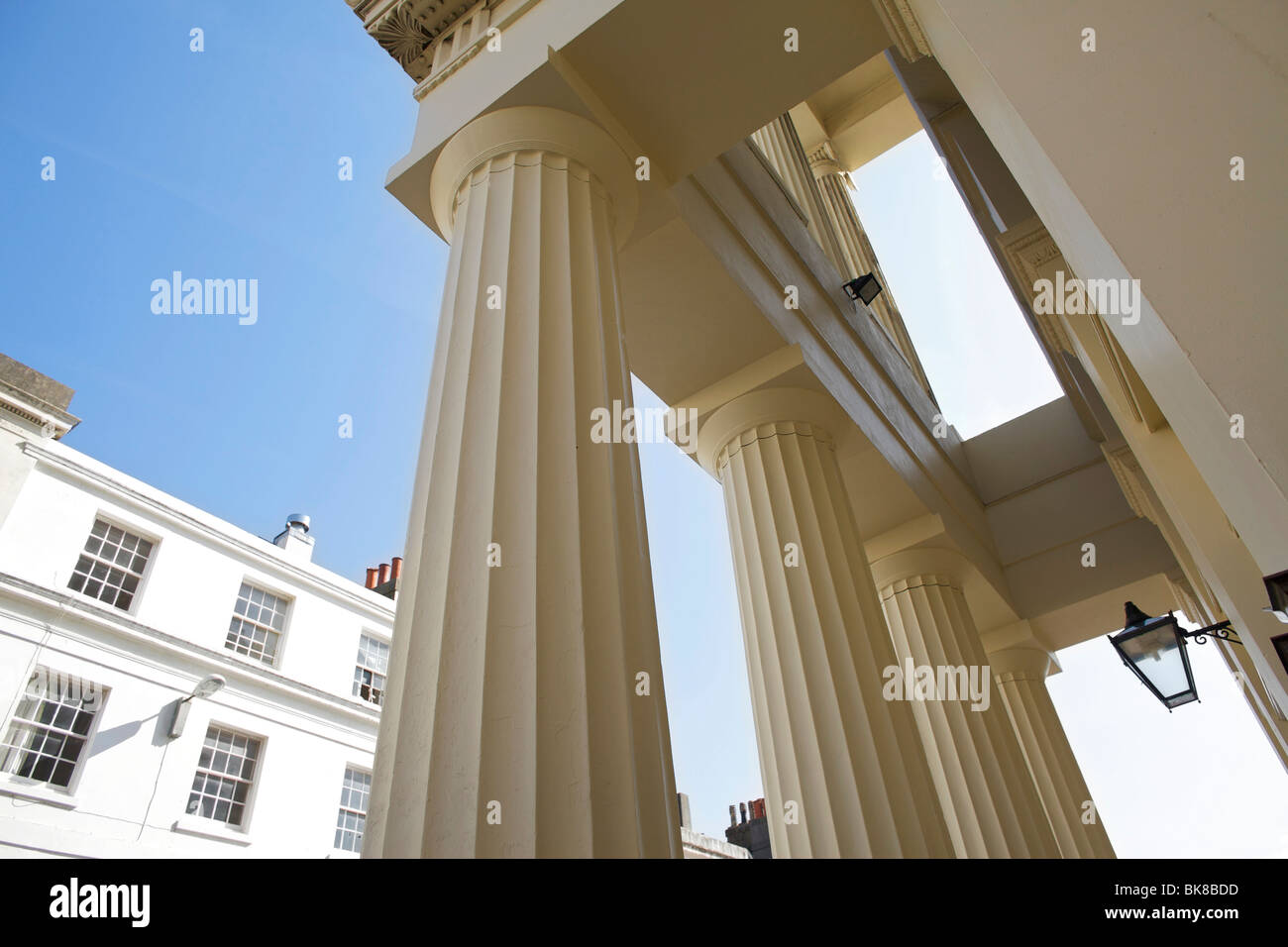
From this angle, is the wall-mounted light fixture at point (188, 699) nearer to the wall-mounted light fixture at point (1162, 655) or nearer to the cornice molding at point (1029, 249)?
the wall-mounted light fixture at point (1162, 655)

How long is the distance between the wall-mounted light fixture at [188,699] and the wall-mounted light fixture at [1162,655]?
24.2 m

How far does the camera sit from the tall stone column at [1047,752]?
14688mm

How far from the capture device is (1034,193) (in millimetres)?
4492

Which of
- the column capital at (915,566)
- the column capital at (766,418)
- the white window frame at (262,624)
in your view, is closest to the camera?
the column capital at (766,418)

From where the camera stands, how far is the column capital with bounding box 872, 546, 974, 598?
45.5 ft

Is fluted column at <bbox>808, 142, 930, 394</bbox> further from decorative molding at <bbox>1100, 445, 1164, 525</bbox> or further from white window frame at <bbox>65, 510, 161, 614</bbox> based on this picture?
white window frame at <bbox>65, 510, 161, 614</bbox>

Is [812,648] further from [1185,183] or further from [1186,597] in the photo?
[1186,597]

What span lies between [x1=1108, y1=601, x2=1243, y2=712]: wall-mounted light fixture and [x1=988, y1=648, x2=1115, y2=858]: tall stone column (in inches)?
229

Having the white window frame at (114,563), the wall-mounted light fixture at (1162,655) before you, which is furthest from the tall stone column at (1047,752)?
the white window frame at (114,563)

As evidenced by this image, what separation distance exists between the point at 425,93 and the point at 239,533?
23.6 metres

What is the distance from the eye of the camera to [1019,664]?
17094 mm

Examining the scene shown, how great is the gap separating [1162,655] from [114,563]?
27278 millimetres

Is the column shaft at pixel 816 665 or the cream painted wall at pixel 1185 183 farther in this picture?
the column shaft at pixel 816 665
